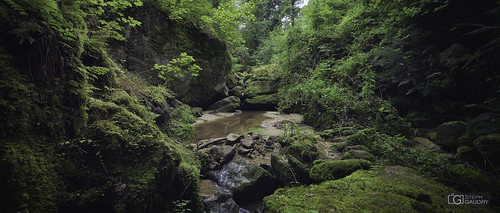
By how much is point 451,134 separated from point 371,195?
329 cm

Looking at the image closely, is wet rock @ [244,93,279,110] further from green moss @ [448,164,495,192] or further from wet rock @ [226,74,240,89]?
green moss @ [448,164,495,192]

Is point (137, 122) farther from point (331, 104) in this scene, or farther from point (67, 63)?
point (331, 104)

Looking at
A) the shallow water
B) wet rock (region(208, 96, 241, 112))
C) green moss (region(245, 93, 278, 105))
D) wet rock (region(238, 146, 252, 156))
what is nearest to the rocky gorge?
wet rock (region(238, 146, 252, 156))

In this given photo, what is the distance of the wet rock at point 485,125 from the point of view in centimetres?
345

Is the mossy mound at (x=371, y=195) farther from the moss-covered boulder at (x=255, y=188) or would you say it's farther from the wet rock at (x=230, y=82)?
the wet rock at (x=230, y=82)

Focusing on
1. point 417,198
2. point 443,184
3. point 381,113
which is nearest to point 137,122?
point 417,198

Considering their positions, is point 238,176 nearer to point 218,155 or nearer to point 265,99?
point 218,155

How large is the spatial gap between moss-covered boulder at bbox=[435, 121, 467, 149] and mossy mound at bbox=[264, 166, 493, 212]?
1.70m

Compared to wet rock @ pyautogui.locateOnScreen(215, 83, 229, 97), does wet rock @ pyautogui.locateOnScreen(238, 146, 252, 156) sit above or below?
below

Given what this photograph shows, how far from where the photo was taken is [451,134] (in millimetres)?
4227

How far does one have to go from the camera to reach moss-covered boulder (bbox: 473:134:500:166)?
3.05 meters

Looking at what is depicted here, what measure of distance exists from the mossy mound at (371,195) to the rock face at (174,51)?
7.12 m

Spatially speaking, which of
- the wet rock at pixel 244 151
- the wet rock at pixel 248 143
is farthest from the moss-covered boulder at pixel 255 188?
the wet rock at pixel 248 143

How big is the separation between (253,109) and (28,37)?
43.4 feet
